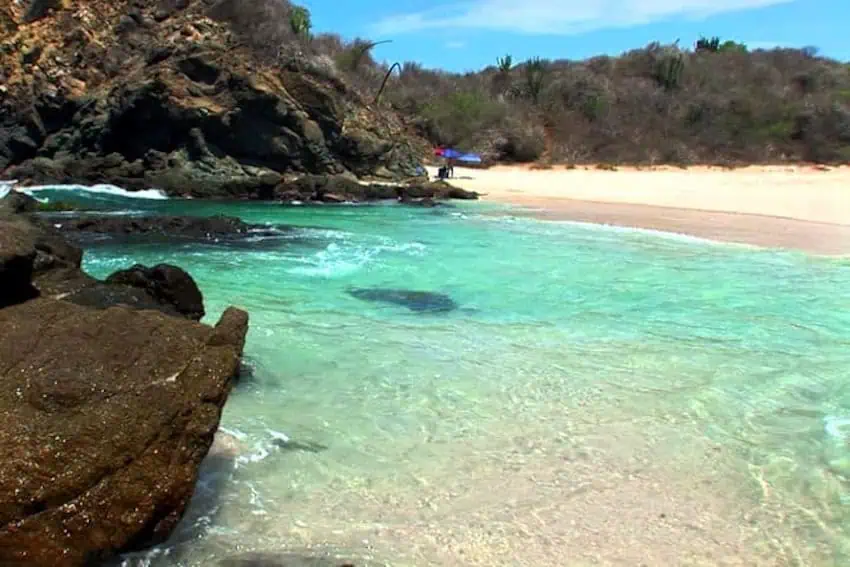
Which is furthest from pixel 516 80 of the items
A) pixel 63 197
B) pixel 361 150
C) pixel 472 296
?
pixel 472 296

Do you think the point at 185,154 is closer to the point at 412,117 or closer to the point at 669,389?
the point at 412,117

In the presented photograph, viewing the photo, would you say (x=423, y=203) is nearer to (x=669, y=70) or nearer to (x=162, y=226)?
(x=162, y=226)

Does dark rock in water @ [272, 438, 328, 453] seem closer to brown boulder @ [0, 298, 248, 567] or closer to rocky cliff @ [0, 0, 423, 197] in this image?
brown boulder @ [0, 298, 248, 567]

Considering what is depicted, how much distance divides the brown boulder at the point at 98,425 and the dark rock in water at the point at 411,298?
273 inches

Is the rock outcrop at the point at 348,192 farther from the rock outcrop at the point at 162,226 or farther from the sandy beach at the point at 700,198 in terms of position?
the rock outcrop at the point at 162,226

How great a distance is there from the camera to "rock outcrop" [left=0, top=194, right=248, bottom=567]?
4.07 metres

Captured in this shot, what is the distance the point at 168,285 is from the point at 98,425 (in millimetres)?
4801

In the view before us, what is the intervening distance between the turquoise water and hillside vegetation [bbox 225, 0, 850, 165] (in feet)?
108

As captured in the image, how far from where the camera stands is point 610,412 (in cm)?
754

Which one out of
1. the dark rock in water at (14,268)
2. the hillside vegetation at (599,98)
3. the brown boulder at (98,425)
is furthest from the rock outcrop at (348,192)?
the brown boulder at (98,425)

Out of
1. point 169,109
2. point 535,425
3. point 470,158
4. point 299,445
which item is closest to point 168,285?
point 299,445

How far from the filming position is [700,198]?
32.1 m

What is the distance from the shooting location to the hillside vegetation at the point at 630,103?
150ft

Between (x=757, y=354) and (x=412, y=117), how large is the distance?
45599 millimetres
